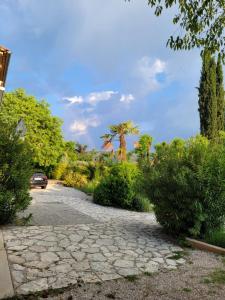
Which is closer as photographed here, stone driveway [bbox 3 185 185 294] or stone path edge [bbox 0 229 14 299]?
stone path edge [bbox 0 229 14 299]

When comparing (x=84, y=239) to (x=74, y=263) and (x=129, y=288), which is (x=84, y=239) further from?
(x=129, y=288)

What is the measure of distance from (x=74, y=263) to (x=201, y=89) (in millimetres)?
25086

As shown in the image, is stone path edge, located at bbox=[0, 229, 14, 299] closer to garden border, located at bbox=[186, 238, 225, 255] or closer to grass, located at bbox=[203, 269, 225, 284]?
grass, located at bbox=[203, 269, 225, 284]

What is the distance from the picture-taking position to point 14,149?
334 inches

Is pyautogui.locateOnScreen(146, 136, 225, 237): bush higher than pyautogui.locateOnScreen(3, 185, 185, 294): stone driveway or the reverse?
higher

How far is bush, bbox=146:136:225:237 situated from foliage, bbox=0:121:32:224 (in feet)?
10.5

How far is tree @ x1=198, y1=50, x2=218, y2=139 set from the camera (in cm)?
2694

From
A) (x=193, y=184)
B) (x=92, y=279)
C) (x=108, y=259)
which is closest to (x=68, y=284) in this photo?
(x=92, y=279)

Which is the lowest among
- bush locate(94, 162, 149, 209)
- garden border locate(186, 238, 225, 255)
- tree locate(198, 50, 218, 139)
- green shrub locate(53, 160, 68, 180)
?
garden border locate(186, 238, 225, 255)

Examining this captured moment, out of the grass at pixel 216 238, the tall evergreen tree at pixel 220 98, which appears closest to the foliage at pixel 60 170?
the tall evergreen tree at pixel 220 98

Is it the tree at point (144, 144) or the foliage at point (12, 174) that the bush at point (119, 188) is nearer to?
the foliage at point (12, 174)

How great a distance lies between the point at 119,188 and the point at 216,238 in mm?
7596

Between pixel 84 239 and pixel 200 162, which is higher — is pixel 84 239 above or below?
below

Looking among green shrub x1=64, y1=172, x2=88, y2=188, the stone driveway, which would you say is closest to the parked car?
green shrub x1=64, y1=172, x2=88, y2=188
